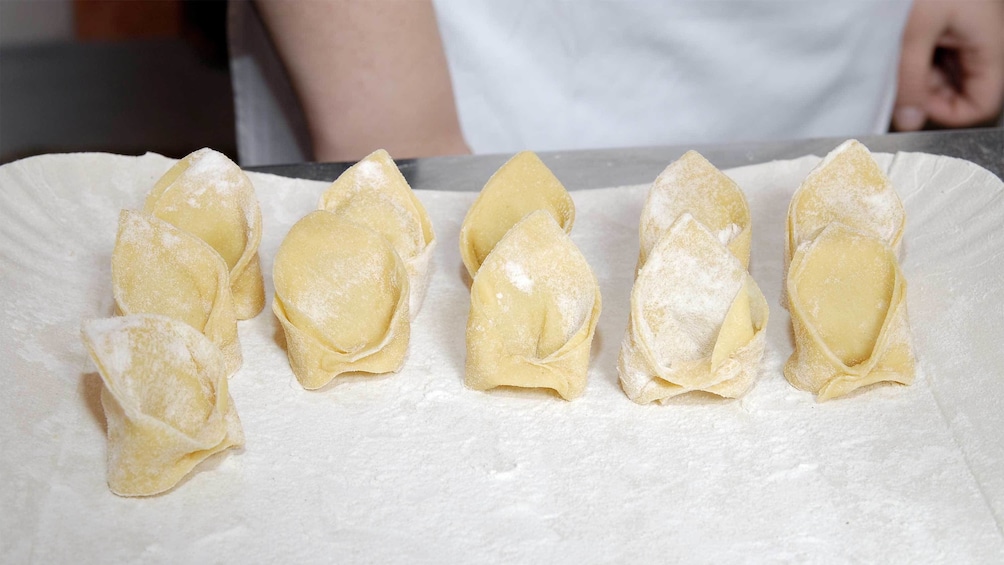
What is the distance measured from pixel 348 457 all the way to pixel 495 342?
0.17 meters

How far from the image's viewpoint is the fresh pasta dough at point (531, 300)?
0.99 meters

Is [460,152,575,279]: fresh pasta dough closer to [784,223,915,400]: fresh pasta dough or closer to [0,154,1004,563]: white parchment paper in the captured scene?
[0,154,1004,563]: white parchment paper

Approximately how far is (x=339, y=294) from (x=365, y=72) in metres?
0.62

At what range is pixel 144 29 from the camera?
2365 millimetres

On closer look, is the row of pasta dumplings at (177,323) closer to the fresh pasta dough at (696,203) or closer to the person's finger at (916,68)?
the fresh pasta dough at (696,203)

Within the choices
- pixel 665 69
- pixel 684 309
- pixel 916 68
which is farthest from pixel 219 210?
pixel 916 68

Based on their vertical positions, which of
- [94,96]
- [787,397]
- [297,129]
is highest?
[787,397]

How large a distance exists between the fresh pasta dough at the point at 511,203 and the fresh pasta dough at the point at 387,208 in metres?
0.05

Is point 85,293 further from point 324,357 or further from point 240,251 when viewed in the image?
point 324,357

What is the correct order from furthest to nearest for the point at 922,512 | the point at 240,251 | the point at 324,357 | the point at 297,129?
the point at 297,129 < the point at 240,251 < the point at 324,357 < the point at 922,512

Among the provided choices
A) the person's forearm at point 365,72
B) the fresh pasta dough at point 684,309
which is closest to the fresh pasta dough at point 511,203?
the fresh pasta dough at point 684,309

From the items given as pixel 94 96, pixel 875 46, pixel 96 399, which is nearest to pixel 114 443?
pixel 96 399

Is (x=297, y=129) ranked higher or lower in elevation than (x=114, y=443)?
lower

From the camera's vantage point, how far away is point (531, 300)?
1.02 metres
